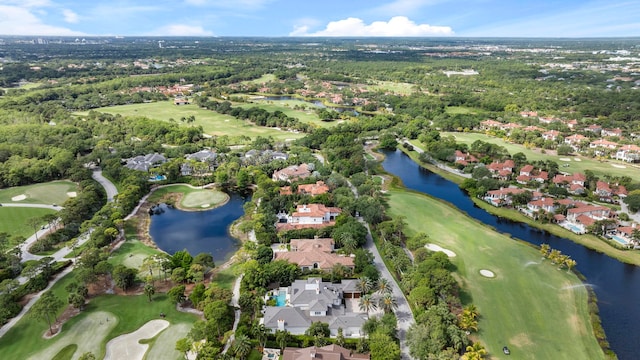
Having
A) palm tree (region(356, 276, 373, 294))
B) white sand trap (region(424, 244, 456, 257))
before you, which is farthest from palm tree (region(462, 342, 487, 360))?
white sand trap (region(424, 244, 456, 257))

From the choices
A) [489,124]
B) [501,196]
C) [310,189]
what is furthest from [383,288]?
[489,124]

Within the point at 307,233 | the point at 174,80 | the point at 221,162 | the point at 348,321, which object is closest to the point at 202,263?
the point at 307,233

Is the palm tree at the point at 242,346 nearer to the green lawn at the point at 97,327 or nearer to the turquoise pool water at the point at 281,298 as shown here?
the green lawn at the point at 97,327

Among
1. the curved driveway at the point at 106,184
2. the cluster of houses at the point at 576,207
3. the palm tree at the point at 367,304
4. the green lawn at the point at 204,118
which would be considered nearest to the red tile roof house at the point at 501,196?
the cluster of houses at the point at 576,207

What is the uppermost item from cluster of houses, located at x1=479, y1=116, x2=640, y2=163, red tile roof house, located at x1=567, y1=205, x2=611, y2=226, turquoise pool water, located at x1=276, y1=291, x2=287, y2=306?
cluster of houses, located at x1=479, y1=116, x2=640, y2=163

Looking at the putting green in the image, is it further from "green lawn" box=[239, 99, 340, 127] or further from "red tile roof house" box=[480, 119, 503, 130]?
"red tile roof house" box=[480, 119, 503, 130]

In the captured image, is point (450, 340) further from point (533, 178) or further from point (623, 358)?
point (533, 178)
